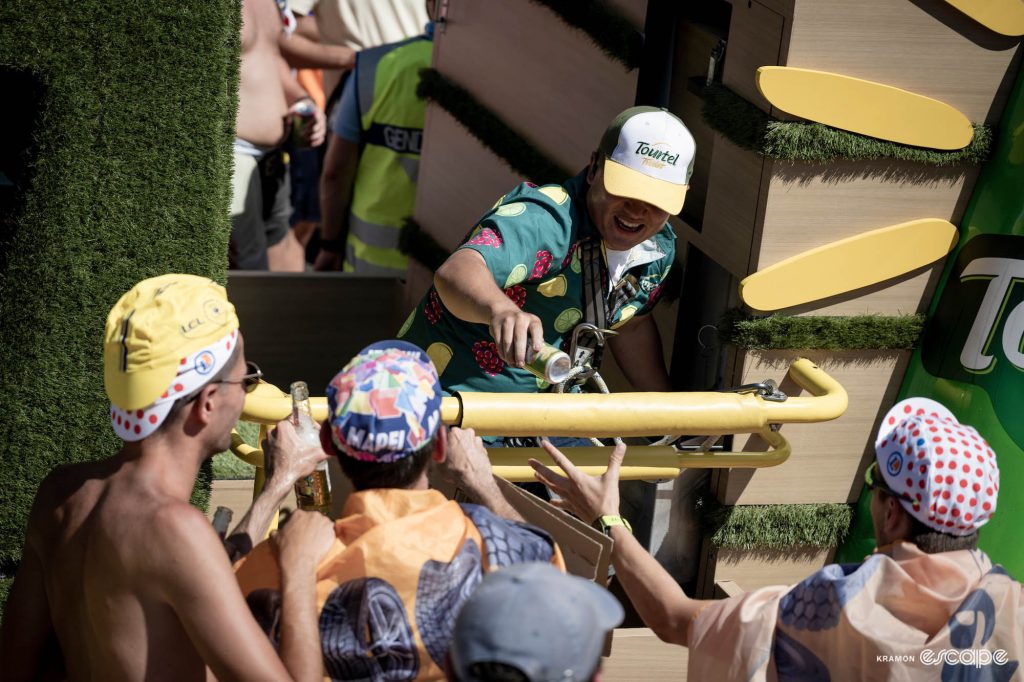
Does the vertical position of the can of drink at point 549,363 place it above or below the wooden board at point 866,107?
below

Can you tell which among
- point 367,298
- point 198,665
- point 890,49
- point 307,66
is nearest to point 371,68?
point 307,66

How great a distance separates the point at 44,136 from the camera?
3096 millimetres

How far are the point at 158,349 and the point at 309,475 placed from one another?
1.53 feet

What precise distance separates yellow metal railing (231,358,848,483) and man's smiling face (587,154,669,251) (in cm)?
50

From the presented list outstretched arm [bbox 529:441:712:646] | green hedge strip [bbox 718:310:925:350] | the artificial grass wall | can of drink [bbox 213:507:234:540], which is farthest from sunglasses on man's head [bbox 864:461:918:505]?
the artificial grass wall

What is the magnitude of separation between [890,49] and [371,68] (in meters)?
3.31

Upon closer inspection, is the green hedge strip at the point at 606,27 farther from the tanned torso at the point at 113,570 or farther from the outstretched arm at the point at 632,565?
the tanned torso at the point at 113,570

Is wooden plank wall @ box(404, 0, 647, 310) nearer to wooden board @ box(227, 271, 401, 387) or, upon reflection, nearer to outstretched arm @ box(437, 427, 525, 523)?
wooden board @ box(227, 271, 401, 387)

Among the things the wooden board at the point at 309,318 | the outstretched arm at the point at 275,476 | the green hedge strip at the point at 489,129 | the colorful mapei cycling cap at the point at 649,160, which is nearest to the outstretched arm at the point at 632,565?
the outstretched arm at the point at 275,476

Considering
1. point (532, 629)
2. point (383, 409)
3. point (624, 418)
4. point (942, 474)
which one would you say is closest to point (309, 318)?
point (624, 418)

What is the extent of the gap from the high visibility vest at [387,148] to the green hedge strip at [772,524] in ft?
8.82

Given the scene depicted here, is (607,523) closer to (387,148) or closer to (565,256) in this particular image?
(565,256)

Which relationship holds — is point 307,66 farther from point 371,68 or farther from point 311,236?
point 311,236

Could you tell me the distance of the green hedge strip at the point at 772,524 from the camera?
3377mm
